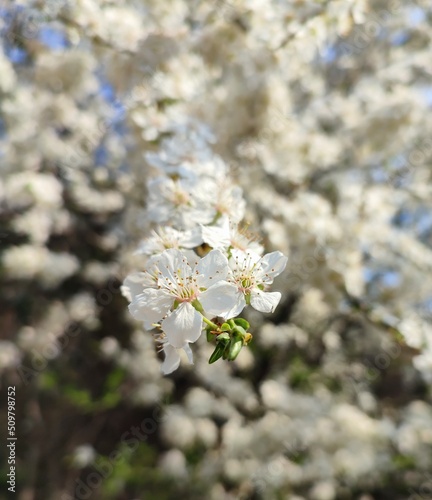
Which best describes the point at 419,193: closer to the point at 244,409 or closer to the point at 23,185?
the point at 244,409

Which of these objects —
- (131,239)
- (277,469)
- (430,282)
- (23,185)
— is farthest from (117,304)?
(430,282)

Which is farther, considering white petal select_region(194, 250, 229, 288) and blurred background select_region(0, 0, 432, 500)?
blurred background select_region(0, 0, 432, 500)

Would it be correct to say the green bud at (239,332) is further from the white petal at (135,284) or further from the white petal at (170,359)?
the white petal at (135,284)

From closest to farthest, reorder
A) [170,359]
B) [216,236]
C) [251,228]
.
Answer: [170,359]
[216,236]
[251,228]

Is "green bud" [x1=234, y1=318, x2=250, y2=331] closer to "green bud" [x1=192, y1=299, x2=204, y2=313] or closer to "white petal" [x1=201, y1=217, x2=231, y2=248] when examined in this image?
"green bud" [x1=192, y1=299, x2=204, y2=313]

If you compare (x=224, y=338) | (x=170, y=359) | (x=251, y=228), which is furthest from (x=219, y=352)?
(x=251, y=228)

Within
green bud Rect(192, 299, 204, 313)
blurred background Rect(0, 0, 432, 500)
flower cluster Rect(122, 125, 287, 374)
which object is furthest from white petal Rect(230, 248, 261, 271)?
blurred background Rect(0, 0, 432, 500)

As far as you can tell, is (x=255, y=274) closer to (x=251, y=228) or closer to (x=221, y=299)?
(x=221, y=299)
